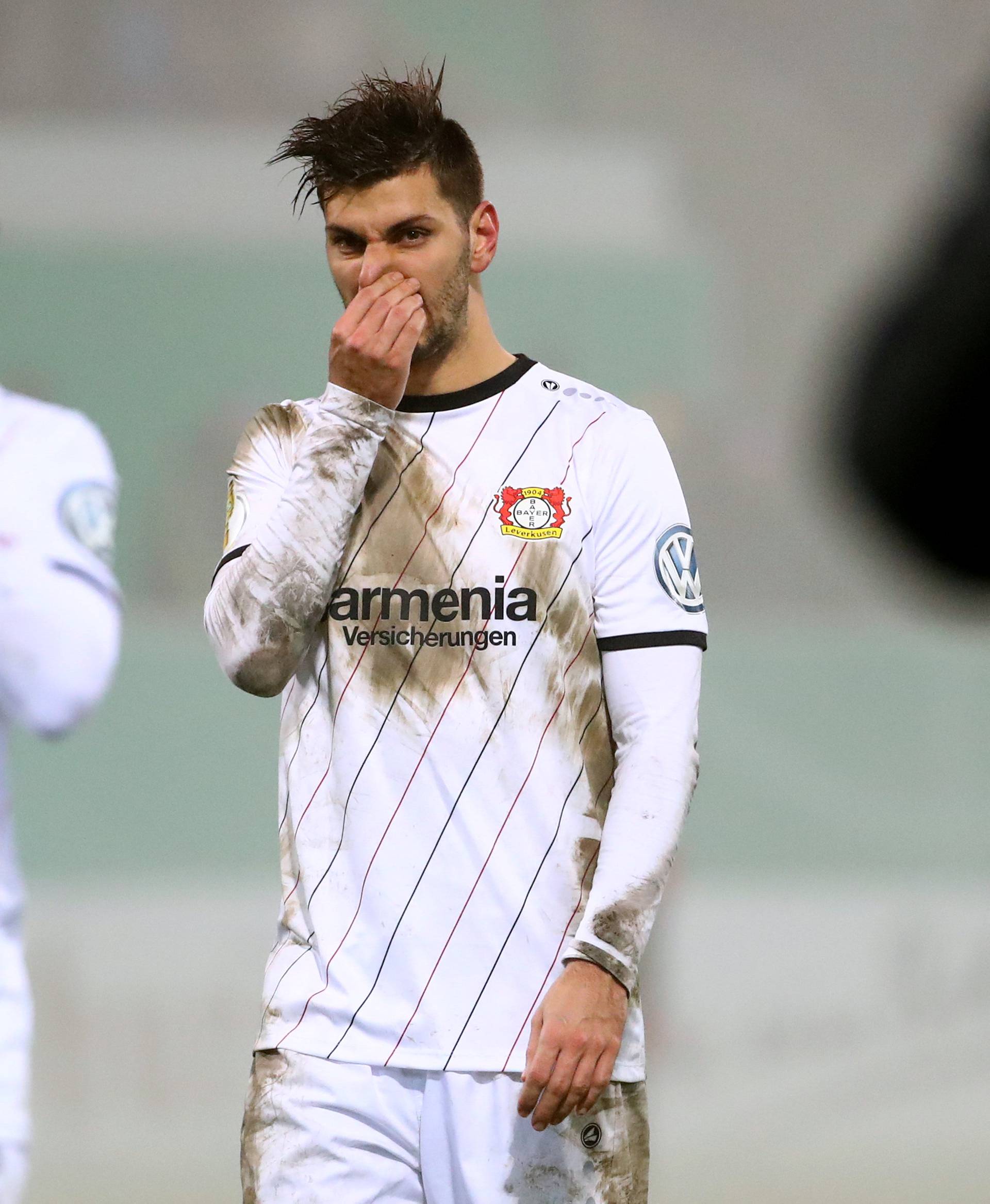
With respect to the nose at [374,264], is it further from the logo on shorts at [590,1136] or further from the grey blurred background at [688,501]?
the grey blurred background at [688,501]

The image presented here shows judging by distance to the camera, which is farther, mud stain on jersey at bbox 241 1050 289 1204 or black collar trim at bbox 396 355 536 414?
black collar trim at bbox 396 355 536 414

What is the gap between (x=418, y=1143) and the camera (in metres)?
1.84

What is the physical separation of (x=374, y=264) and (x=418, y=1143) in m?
0.97

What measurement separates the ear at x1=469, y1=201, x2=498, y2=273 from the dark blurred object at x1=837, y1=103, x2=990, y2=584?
1355 millimetres

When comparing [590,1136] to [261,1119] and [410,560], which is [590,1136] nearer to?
[261,1119]

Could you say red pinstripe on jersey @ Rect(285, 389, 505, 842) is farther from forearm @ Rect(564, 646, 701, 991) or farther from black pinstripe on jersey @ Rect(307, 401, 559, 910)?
forearm @ Rect(564, 646, 701, 991)

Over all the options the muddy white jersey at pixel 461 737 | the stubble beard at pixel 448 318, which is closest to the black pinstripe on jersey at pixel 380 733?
the muddy white jersey at pixel 461 737

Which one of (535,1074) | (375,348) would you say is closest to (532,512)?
(375,348)

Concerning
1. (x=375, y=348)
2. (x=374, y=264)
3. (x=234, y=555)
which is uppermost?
(x=374, y=264)

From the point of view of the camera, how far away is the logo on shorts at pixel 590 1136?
1865 mm

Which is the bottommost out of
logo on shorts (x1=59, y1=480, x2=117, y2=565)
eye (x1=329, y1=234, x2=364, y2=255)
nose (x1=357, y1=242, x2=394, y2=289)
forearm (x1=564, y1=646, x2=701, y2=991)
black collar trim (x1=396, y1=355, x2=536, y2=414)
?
forearm (x1=564, y1=646, x2=701, y2=991)

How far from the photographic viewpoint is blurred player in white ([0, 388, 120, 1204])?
2.34 meters

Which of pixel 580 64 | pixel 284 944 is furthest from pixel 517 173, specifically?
pixel 284 944

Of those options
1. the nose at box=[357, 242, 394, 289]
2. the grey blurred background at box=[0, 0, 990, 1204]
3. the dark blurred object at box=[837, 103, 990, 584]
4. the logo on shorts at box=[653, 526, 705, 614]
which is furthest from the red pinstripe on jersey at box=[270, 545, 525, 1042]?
the grey blurred background at box=[0, 0, 990, 1204]
